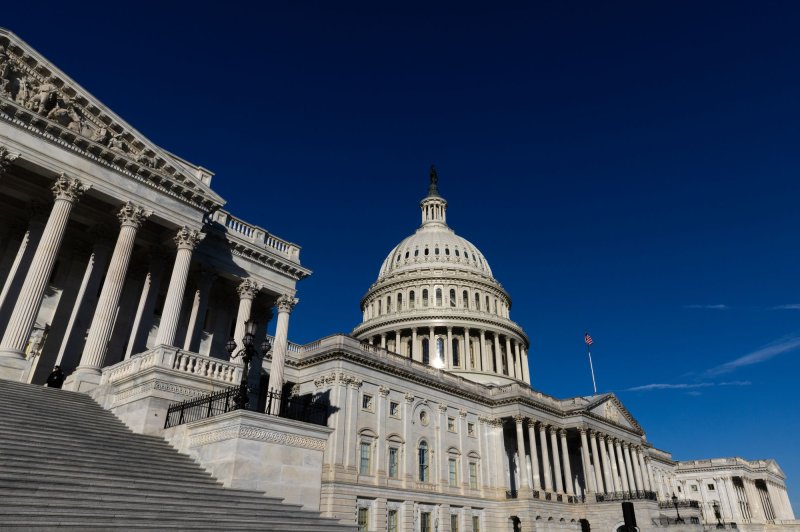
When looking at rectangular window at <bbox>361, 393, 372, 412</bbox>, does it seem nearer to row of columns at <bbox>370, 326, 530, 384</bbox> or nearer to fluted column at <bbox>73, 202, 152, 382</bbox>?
fluted column at <bbox>73, 202, 152, 382</bbox>

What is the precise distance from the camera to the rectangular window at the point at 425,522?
45.3m

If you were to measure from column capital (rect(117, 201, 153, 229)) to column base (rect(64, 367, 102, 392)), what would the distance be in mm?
7091

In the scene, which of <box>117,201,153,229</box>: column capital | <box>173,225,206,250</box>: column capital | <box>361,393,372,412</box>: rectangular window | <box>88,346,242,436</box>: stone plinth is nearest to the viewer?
<box>88,346,242,436</box>: stone plinth

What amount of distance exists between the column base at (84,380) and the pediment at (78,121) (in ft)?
31.7

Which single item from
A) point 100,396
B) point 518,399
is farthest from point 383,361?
point 100,396

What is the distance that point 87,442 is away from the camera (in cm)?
1617

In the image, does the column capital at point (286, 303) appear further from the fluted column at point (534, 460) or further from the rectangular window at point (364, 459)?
the fluted column at point (534, 460)

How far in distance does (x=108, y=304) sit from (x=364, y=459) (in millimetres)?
24988

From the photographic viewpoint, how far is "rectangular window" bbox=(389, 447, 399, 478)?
44.8 metres

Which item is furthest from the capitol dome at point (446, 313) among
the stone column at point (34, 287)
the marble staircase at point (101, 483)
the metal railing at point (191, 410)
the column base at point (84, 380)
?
the marble staircase at point (101, 483)

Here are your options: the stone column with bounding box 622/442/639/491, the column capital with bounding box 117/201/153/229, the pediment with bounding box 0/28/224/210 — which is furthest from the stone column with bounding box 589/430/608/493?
the column capital with bounding box 117/201/153/229

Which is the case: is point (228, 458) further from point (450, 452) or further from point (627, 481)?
point (627, 481)

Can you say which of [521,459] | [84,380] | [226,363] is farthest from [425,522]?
[84,380]

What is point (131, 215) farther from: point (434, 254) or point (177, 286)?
point (434, 254)
